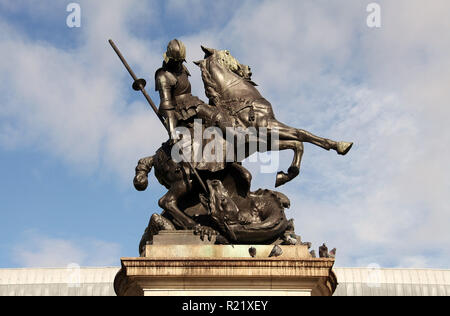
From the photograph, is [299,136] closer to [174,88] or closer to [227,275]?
[174,88]

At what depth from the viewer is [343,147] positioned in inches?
462

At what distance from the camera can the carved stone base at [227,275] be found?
9.98 m

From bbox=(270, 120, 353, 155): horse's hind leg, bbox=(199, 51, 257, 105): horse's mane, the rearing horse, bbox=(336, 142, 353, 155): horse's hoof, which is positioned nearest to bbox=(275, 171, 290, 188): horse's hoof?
the rearing horse

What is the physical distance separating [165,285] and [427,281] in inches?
973

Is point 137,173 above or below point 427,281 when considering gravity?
below

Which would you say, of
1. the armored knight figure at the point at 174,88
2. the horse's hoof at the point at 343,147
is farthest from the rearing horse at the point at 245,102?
the armored knight figure at the point at 174,88

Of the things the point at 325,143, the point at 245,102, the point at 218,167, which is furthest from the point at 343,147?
the point at 218,167

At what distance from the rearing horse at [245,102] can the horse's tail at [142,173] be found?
1.84 m

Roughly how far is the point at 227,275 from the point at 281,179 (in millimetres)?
2739

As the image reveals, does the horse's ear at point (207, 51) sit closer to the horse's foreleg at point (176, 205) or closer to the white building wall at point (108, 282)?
the horse's foreleg at point (176, 205)

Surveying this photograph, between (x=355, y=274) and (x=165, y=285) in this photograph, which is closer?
(x=165, y=285)
